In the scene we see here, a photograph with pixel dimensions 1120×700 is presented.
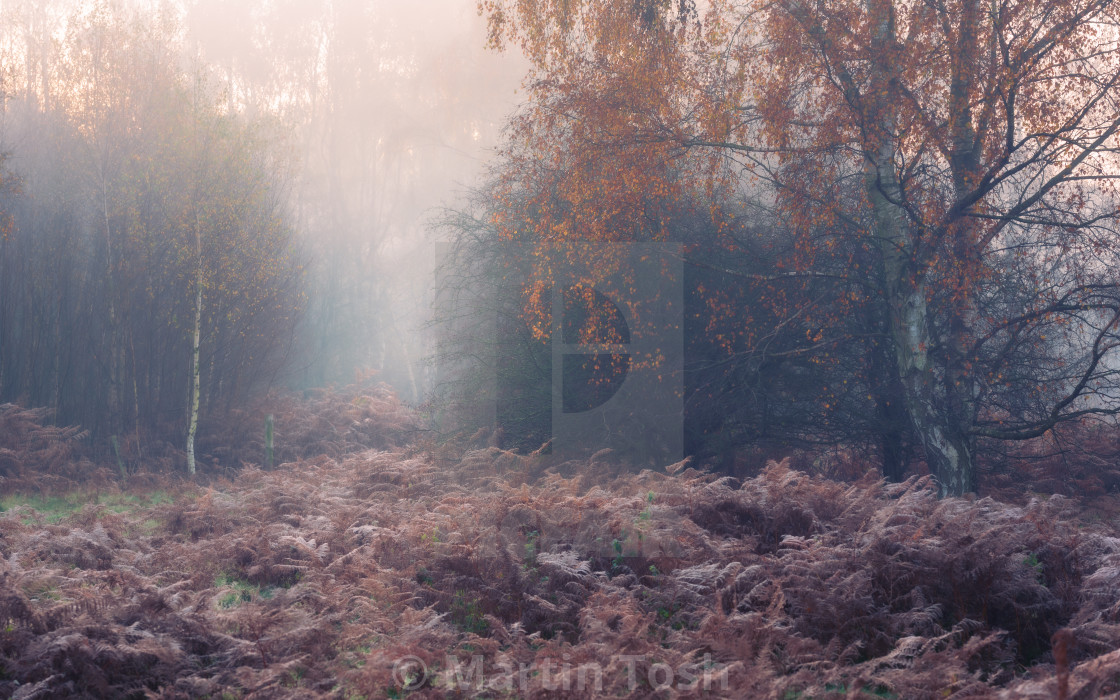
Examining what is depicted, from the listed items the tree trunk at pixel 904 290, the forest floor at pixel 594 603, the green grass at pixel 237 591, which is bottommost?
the green grass at pixel 237 591

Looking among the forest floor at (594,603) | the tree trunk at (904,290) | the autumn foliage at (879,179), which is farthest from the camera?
the tree trunk at (904,290)

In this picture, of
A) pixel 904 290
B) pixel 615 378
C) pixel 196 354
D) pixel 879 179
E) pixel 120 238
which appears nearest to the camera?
pixel 879 179

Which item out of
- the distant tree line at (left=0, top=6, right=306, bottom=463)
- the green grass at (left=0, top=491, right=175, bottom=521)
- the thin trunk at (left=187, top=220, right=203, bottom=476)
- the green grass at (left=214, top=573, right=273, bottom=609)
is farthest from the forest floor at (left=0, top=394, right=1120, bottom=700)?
the distant tree line at (left=0, top=6, right=306, bottom=463)

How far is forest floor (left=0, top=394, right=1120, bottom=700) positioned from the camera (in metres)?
4.12

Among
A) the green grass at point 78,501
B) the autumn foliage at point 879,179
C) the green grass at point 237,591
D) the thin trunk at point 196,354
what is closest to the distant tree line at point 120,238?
the thin trunk at point 196,354

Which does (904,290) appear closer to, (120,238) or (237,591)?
(237,591)

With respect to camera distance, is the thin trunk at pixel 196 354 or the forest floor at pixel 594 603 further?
the thin trunk at pixel 196 354

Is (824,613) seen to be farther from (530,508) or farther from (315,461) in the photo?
→ (315,461)

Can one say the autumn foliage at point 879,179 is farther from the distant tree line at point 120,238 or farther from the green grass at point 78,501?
the distant tree line at point 120,238

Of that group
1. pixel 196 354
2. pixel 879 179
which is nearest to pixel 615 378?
pixel 879 179

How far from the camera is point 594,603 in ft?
16.5

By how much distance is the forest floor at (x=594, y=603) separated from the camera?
412cm

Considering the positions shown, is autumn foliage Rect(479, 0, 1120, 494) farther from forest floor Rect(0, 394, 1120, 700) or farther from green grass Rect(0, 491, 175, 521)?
green grass Rect(0, 491, 175, 521)

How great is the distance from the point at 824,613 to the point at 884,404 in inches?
243
